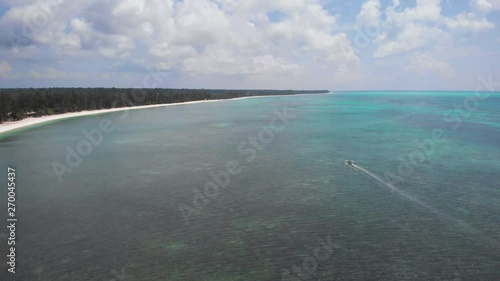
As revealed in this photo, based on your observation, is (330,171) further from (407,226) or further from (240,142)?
(240,142)

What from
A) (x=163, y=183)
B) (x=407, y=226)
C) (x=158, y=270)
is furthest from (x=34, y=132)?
(x=407, y=226)

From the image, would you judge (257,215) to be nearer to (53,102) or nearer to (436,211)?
(436,211)

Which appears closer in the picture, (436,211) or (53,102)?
(436,211)

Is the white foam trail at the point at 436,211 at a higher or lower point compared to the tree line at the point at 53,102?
lower

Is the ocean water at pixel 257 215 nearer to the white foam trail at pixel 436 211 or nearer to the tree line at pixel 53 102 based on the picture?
the white foam trail at pixel 436 211

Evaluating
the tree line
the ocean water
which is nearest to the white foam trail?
the ocean water

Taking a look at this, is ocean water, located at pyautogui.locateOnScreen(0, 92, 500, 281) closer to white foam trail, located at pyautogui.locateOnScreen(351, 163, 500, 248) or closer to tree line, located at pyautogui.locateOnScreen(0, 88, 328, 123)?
white foam trail, located at pyautogui.locateOnScreen(351, 163, 500, 248)

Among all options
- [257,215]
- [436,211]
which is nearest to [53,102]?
[257,215]

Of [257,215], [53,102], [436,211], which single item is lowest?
[257,215]

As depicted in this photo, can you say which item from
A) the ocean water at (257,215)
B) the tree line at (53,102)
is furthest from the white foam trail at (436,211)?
the tree line at (53,102)
